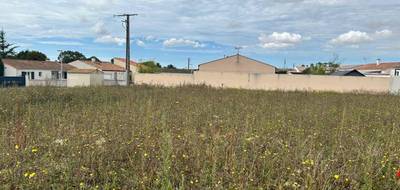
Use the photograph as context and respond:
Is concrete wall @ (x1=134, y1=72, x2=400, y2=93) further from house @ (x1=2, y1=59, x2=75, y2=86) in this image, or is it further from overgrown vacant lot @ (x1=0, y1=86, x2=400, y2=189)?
overgrown vacant lot @ (x1=0, y1=86, x2=400, y2=189)

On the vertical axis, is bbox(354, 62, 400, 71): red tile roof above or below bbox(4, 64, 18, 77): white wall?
above

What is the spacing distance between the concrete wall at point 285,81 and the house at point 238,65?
37.3 feet

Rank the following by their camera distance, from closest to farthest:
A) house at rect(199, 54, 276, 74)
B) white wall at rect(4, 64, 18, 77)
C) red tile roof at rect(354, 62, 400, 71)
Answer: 1. house at rect(199, 54, 276, 74)
2. white wall at rect(4, 64, 18, 77)
3. red tile roof at rect(354, 62, 400, 71)

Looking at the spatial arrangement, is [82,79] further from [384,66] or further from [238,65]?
[384,66]

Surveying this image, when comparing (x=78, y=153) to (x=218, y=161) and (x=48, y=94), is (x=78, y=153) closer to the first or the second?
(x=218, y=161)

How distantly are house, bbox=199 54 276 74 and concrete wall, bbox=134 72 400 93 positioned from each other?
37.3 ft

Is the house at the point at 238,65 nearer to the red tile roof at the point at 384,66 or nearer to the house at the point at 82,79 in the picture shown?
the house at the point at 82,79

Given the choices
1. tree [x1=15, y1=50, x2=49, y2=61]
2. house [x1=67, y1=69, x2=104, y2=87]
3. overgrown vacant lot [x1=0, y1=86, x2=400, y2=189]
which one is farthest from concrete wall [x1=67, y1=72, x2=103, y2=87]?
tree [x1=15, y1=50, x2=49, y2=61]

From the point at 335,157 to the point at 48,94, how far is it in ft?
38.3

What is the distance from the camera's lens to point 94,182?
3.53 meters

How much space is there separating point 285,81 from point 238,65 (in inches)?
624

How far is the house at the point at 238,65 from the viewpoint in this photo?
44.9 meters

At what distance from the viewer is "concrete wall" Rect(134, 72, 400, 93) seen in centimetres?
2725

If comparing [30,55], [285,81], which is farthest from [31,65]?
[285,81]
